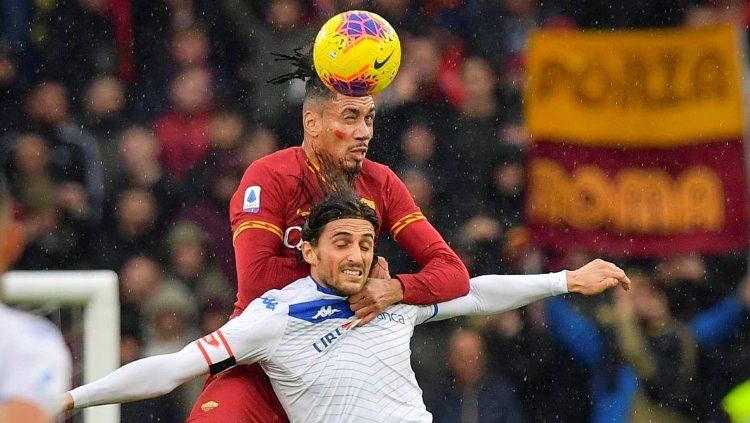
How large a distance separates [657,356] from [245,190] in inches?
176

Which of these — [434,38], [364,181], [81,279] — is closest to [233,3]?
[434,38]

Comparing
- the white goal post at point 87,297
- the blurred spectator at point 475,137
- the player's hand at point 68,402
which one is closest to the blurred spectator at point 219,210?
the blurred spectator at point 475,137

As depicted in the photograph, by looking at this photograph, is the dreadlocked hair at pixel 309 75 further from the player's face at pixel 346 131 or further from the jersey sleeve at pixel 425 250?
the jersey sleeve at pixel 425 250

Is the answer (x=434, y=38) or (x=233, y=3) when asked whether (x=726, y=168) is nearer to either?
(x=434, y=38)

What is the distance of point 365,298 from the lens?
19.5 ft

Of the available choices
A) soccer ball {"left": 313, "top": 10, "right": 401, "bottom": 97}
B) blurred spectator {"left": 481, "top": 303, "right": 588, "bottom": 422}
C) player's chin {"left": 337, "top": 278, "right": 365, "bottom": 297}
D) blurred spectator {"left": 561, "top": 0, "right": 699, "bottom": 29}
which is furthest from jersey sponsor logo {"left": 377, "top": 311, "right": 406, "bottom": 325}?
blurred spectator {"left": 561, "top": 0, "right": 699, "bottom": 29}

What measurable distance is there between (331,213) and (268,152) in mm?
3753

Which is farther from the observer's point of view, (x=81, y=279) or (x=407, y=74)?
(x=407, y=74)

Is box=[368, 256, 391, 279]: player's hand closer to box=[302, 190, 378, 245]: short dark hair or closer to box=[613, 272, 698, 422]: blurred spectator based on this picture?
box=[302, 190, 378, 245]: short dark hair

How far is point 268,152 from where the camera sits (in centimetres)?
957

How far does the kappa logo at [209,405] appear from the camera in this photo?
5.90 m

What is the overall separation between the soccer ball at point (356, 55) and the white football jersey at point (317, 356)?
786 mm

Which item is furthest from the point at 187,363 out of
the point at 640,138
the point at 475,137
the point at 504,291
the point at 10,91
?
the point at 640,138

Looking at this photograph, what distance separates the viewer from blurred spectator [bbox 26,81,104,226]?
30.6 ft
